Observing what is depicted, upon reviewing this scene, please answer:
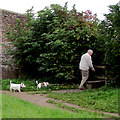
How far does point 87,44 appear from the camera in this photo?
980cm

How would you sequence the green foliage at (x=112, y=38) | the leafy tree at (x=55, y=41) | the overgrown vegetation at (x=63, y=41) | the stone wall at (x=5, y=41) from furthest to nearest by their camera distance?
the stone wall at (x=5, y=41), the leafy tree at (x=55, y=41), the overgrown vegetation at (x=63, y=41), the green foliage at (x=112, y=38)

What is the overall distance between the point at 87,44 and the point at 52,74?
2.75 meters

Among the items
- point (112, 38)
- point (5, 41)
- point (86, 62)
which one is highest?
point (5, 41)

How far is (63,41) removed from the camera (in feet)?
32.0

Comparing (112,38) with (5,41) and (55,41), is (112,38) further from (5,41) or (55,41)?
(5,41)

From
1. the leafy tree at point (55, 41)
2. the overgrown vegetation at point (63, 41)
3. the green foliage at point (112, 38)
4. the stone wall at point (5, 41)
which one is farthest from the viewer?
the stone wall at point (5, 41)

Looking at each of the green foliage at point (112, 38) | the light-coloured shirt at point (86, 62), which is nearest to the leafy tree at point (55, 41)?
the light-coloured shirt at point (86, 62)

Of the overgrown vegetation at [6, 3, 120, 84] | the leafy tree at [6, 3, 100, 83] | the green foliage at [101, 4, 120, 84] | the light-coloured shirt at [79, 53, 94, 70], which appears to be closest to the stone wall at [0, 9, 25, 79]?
the overgrown vegetation at [6, 3, 120, 84]

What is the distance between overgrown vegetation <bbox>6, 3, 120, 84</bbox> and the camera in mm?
8758

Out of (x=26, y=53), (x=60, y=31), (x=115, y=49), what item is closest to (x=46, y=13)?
(x=60, y=31)

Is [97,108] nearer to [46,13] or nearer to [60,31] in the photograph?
[60,31]

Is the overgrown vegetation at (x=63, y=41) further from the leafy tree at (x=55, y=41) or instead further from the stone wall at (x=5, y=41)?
the stone wall at (x=5, y=41)

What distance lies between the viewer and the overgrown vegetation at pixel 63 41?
28.7 ft

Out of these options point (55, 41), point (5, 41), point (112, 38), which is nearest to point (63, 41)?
point (55, 41)
